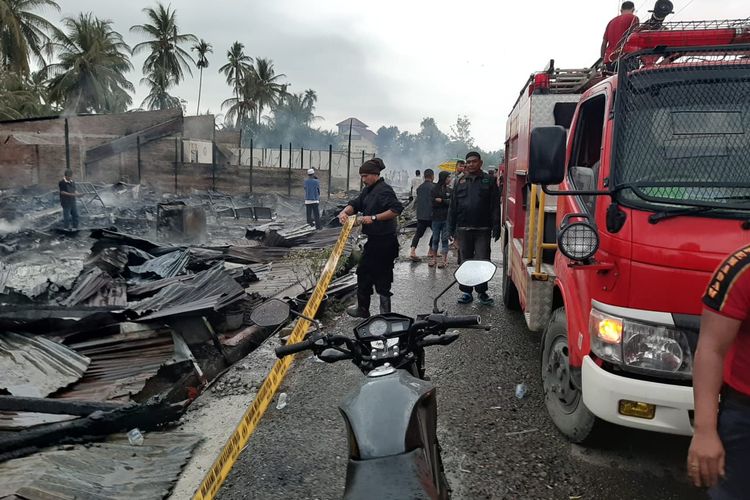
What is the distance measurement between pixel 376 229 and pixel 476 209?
1828 mm

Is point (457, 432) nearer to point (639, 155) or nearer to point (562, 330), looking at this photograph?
point (562, 330)

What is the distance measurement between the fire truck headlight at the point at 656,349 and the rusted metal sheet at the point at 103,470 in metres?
2.72

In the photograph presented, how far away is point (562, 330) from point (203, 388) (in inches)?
126

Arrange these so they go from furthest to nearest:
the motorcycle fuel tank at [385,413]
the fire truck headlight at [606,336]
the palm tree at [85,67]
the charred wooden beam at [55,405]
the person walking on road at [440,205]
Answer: the palm tree at [85,67]
the person walking on road at [440,205]
the charred wooden beam at [55,405]
the fire truck headlight at [606,336]
the motorcycle fuel tank at [385,413]

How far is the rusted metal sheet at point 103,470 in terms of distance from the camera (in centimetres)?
273

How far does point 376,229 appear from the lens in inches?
215

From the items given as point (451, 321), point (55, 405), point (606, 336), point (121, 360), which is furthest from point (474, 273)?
point (121, 360)

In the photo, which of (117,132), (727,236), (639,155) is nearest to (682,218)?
(727,236)

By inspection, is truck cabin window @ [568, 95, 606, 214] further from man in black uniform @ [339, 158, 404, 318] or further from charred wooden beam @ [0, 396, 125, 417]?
charred wooden beam @ [0, 396, 125, 417]

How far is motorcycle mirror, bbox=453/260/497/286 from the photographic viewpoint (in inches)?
101

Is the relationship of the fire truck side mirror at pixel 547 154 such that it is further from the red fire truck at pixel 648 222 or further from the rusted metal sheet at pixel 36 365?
the rusted metal sheet at pixel 36 365

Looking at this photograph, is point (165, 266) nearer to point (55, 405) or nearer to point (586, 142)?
point (55, 405)

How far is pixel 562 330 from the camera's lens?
138 inches

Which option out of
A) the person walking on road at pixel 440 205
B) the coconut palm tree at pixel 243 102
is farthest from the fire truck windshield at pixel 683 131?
the coconut palm tree at pixel 243 102
